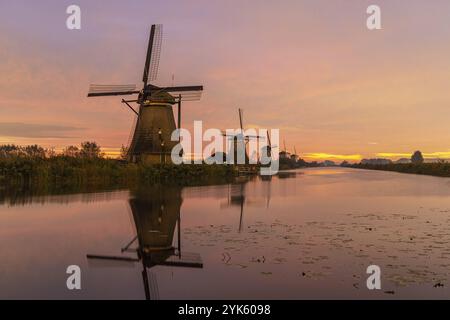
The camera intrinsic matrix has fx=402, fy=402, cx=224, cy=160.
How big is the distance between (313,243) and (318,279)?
2944mm

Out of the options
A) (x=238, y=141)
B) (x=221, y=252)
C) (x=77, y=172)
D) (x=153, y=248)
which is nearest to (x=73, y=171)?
(x=77, y=172)

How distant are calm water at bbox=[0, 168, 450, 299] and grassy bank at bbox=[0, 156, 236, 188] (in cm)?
1288

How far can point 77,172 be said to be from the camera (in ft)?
95.9

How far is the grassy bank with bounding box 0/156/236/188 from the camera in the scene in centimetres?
2772

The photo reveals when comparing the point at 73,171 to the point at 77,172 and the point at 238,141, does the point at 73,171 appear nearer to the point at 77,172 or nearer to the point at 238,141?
the point at 77,172

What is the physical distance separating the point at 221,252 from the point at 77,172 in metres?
23.2

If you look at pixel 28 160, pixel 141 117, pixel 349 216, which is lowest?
pixel 349 216

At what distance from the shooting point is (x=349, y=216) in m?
14.3

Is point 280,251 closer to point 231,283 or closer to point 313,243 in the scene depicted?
point 313,243

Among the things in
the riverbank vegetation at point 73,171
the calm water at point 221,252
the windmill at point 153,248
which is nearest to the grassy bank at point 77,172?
the riverbank vegetation at point 73,171

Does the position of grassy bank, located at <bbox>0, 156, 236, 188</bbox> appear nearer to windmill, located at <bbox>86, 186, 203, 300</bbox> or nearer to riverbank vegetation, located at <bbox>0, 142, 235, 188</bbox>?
riverbank vegetation, located at <bbox>0, 142, 235, 188</bbox>

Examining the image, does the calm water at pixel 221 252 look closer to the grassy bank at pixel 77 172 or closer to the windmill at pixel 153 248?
the windmill at pixel 153 248

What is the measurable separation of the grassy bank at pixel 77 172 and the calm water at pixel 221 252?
42.3 feet
